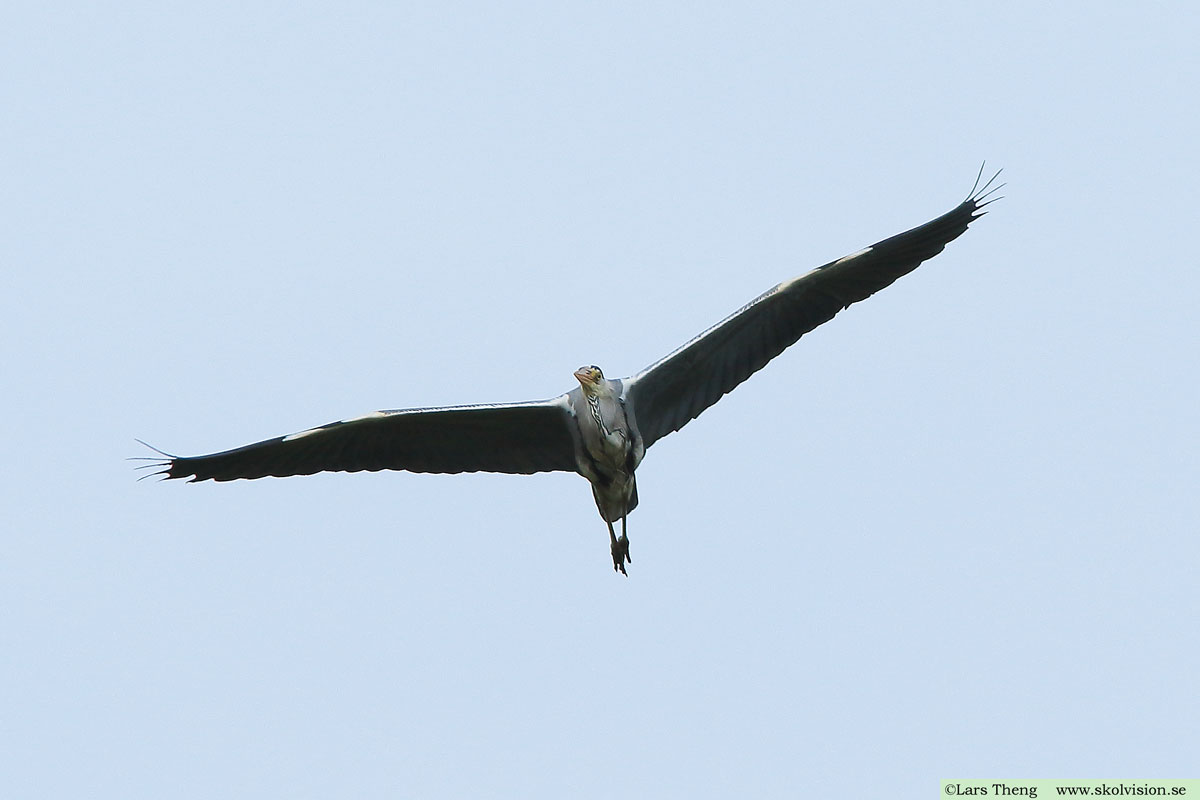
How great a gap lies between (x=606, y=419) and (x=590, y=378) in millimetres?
332

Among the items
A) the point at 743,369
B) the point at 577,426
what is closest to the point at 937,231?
the point at 743,369

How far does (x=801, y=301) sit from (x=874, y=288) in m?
0.58

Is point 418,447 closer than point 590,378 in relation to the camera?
No

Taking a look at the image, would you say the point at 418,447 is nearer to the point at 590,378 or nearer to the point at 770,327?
the point at 590,378

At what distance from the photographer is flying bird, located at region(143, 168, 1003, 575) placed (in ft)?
51.0

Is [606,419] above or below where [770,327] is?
below

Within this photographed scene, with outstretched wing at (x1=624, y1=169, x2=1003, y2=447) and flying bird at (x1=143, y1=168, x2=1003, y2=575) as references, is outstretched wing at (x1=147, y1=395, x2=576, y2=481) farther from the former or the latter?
outstretched wing at (x1=624, y1=169, x2=1003, y2=447)

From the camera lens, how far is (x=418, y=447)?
52.5 ft

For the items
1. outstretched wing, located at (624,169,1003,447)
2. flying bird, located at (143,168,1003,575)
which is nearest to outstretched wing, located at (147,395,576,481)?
flying bird, located at (143,168,1003,575)

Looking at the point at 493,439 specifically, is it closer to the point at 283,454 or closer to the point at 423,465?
the point at 423,465

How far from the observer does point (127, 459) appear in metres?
15.8

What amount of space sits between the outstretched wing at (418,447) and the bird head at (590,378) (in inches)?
11.4

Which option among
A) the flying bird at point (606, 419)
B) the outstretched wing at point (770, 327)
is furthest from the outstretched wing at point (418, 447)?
the outstretched wing at point (770, 327)

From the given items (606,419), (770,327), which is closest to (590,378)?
(606,419)
